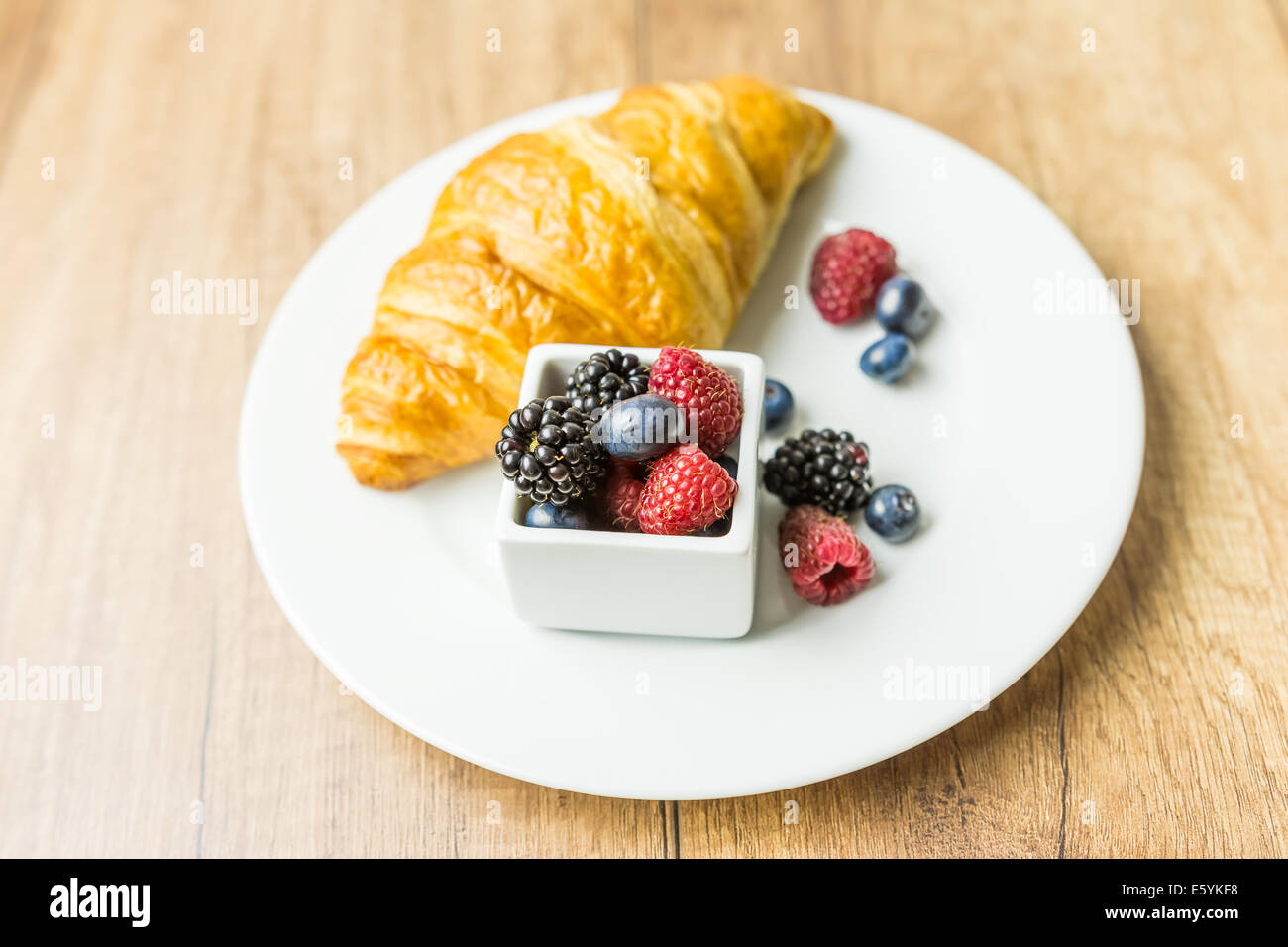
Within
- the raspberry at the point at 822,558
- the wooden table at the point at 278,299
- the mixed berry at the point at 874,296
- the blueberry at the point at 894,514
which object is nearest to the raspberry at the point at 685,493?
the raspberry at the point at 822,558

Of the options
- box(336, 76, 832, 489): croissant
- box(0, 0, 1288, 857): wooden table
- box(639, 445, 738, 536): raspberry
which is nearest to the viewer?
box(639, 445, 738, 536): raspberry

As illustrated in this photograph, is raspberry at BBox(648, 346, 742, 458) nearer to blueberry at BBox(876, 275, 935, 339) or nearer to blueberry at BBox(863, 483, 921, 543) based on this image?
blueberry at BBox(863, 483, 921, 543)

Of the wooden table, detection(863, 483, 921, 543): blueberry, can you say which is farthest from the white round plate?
→ the wooden table

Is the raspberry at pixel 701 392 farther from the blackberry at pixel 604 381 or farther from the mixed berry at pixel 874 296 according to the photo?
the mixed berry at pixel 874 296

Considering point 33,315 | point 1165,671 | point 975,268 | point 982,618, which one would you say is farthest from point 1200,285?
point 33,315

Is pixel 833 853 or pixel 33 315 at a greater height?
pixel 33 315

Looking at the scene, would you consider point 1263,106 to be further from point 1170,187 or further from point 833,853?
point 833,853
